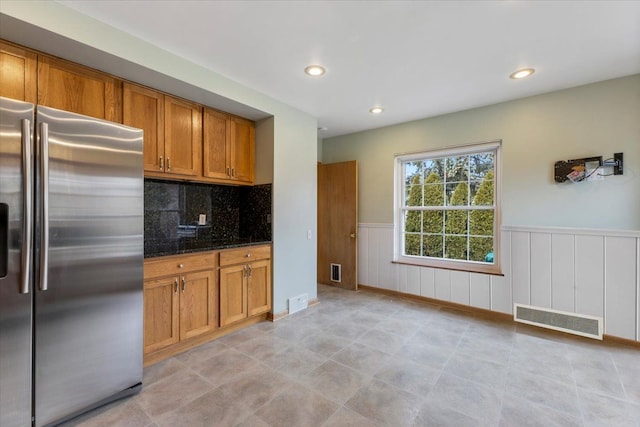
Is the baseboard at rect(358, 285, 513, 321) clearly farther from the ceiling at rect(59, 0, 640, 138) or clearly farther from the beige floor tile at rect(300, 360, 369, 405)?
the ceiling at rect(59, 0, 640, 138)

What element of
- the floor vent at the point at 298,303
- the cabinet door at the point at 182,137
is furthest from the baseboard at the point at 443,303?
the cabinet door at the point at 182,137

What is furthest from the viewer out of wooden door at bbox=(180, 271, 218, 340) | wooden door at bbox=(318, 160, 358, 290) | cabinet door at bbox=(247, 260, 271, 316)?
wooden door at bbox=(318, 160, 358, 290)

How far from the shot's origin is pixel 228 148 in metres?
3.13

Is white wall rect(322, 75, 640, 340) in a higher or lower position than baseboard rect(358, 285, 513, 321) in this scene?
higher

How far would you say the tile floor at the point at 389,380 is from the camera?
173cm

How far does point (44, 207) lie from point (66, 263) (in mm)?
326

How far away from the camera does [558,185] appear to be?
2.98m

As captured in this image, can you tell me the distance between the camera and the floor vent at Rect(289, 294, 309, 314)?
3.43m

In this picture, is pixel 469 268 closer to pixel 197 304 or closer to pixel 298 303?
pixel 298 303

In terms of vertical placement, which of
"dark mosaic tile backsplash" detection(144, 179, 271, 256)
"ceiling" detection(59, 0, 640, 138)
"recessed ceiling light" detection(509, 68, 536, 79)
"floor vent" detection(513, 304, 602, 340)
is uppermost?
"ceiling" detection(59, 0, 640, 138)

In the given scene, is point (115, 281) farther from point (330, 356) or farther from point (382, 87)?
point (382, 87)

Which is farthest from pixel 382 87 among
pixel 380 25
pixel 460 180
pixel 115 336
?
pixel 115 336

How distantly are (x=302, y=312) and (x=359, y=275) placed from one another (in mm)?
1386

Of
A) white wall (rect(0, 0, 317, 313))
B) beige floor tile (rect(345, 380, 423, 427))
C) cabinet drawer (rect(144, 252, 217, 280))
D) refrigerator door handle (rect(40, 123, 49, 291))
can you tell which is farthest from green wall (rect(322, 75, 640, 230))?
refrigerator door handle (rect(40, 123, 49, 291))
